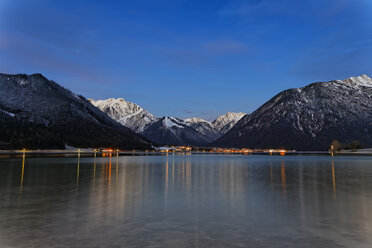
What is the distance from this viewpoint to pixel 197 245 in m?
13.4

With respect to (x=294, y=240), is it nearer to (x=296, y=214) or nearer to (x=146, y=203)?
(x=296, y=214)

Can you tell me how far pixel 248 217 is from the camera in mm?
19359

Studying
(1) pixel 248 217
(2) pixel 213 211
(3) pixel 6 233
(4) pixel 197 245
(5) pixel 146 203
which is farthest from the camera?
(5) pixel 146 203

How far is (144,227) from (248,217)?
21.5ft

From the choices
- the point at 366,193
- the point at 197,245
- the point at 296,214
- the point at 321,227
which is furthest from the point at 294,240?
the point at 366,193

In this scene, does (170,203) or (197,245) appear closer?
(197,245)

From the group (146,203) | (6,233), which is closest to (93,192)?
(146,203)

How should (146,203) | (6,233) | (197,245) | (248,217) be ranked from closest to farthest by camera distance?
(197,245) < (6,233) < (248,217) < (146,203)

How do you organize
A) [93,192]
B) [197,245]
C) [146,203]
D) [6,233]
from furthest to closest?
[93,192], [146,203], [6,233], [197,245]

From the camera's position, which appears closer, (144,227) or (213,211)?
(144,227)

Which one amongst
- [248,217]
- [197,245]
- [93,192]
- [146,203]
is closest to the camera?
[197,245]

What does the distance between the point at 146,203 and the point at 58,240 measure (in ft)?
34.5

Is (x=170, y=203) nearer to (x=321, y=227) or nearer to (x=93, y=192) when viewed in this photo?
(x=93, y=192)

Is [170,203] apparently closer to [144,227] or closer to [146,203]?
[146,203]
